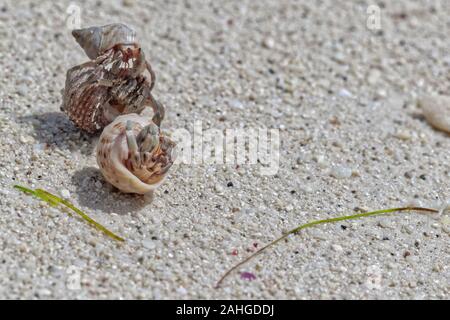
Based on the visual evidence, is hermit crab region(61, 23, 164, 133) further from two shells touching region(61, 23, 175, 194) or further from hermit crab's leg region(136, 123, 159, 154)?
hermit crab's leg region(136, 123, 159, 154)

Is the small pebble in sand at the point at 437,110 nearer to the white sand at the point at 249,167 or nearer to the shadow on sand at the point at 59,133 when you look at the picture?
the white sand at the point at 249,167

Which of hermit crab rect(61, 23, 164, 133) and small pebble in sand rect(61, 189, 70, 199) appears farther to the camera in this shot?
hermit crab rect(61, 23, 164, 133)

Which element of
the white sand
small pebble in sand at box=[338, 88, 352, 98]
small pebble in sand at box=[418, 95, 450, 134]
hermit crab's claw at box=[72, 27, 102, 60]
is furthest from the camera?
small pebble in sand at box=[338, 88, 352, 98]

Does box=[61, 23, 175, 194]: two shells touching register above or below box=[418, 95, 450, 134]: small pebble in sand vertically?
above

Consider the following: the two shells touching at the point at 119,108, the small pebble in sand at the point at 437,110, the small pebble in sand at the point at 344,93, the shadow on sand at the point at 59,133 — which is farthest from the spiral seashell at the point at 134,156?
the small pebble in sand at the point at 437,110

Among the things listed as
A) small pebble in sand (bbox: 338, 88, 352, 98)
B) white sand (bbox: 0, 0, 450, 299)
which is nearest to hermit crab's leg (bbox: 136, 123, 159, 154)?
white sand (bbox: 0, 0, 450, 299)

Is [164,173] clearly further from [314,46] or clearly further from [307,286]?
[314,46]
